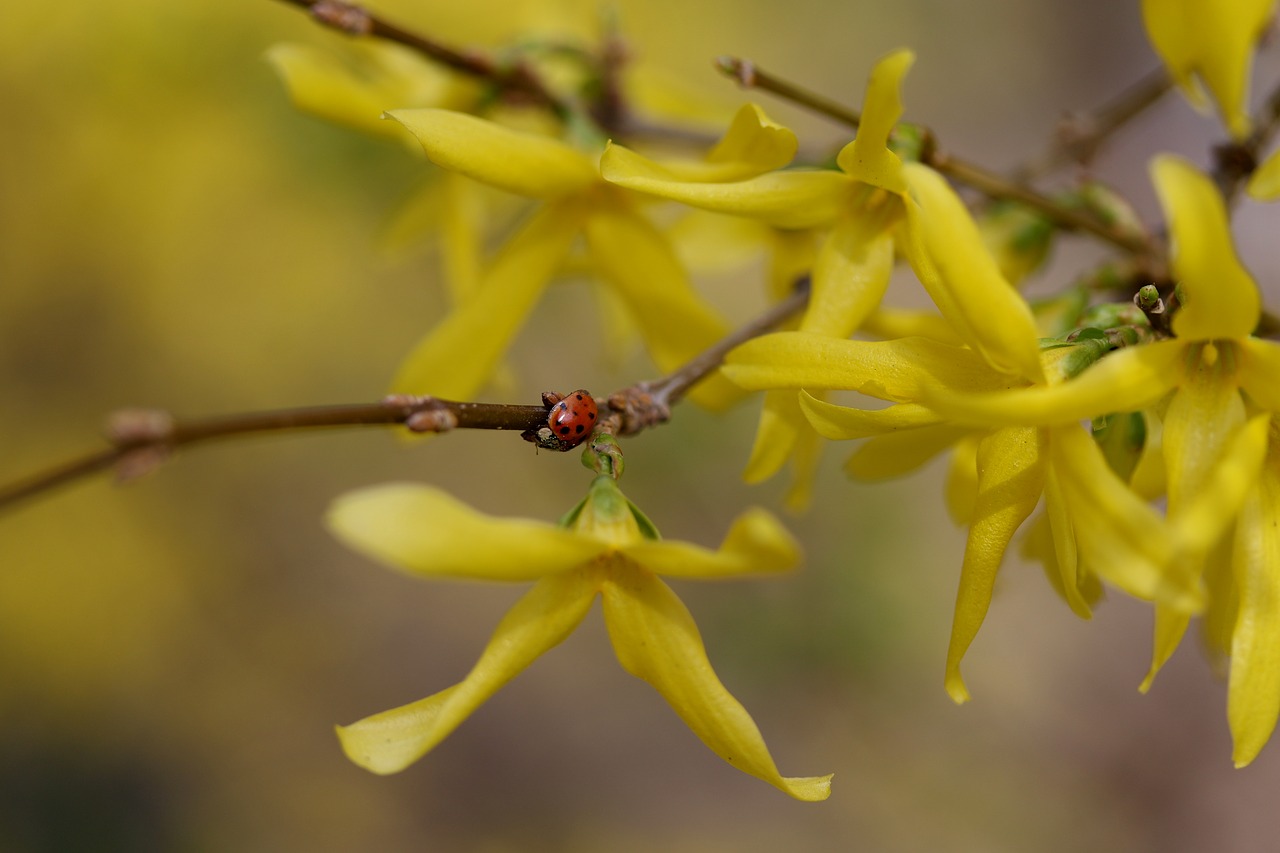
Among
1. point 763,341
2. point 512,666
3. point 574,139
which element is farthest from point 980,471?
point 574,139

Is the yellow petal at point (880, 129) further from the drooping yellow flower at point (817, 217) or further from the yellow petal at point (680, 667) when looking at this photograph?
the yellow petal at point (680, 667)

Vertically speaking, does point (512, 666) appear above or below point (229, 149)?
below

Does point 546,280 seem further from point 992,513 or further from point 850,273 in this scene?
point 992,513

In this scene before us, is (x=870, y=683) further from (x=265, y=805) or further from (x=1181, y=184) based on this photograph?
(x=1181, y=184)

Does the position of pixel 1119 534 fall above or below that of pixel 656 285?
below

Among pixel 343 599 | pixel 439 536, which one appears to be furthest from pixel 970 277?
pixel 343 599

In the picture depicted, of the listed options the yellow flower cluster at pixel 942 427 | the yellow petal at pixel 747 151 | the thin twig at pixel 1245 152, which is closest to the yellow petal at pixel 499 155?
the yellow flower cluster at pixel 942 427

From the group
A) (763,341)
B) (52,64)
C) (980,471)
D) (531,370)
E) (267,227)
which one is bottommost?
(980,471)
